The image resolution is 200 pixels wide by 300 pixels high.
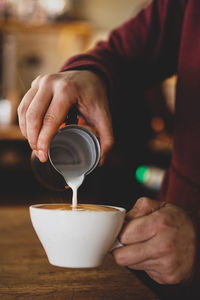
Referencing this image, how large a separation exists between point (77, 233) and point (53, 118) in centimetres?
24

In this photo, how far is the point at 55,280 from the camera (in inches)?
32.8

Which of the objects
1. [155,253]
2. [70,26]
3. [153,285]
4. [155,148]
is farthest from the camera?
[70,26]

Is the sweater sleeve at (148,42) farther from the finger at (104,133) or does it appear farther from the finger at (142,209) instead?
the finger at (142,209)

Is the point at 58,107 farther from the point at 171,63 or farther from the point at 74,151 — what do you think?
the point at 171,63

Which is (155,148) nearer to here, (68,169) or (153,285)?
(153,285)

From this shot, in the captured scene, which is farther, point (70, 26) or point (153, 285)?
point (70, 26)

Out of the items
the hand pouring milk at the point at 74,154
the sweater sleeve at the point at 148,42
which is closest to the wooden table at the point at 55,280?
the hand pouring milk at the point at 74,154

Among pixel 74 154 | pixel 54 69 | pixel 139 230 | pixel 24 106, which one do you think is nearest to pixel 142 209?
pixel 139 230

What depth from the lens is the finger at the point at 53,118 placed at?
0.83 metres

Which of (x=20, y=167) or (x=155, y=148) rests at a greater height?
(x=155, y=148)

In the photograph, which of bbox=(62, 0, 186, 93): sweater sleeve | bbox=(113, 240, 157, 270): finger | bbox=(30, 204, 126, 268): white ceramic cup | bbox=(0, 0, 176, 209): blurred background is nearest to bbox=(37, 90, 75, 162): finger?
bbox=(30, 204, 126, 268): white ceramic cup

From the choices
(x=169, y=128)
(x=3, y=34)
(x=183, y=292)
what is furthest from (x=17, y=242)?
(x=3, y=34)

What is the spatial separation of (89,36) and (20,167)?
1.96 m

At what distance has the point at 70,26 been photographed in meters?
5.06
